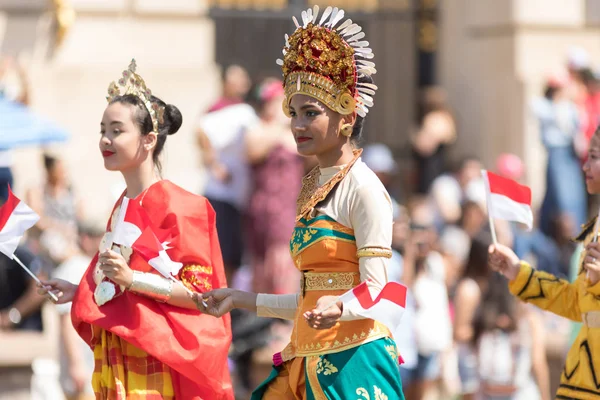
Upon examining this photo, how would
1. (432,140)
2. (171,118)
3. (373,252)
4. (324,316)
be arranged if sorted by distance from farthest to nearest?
(432,140) → (171,118) → (373,252) → (324,316)

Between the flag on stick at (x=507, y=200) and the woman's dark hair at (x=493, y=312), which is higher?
the flag on stick at (x=507, y=200)

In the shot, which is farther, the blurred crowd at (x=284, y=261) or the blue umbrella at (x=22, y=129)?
the blue umbrella at (x=22, y=129)

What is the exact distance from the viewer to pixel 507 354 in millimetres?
9102

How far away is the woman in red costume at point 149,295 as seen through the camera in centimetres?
609

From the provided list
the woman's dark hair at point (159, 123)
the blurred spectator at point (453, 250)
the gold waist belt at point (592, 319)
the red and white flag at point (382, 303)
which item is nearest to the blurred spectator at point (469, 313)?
the blurred spectator at point (453, 250)

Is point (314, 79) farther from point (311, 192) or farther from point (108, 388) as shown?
point (108, 388)

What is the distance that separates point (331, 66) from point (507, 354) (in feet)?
12.3

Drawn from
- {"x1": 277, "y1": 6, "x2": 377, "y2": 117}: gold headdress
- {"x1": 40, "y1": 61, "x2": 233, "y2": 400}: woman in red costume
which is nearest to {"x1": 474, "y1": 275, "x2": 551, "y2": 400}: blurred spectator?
{"x1": 40, "y1": 61, "x2": 233, "y2": 400}: woman in red costume

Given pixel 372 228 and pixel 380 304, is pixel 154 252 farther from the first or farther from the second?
pixel 380 304

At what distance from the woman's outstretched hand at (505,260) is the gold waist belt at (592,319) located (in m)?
0.37

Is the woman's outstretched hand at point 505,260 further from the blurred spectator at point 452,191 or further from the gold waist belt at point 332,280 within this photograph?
the blurred spectator at point 452,191

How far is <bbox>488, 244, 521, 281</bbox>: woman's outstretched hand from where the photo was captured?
6609 mm

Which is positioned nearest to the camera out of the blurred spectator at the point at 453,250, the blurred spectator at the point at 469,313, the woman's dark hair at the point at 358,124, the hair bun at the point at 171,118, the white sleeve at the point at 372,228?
the white sleeve at the point at 372,228

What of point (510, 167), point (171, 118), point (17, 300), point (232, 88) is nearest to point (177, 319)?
point (171, 118)
